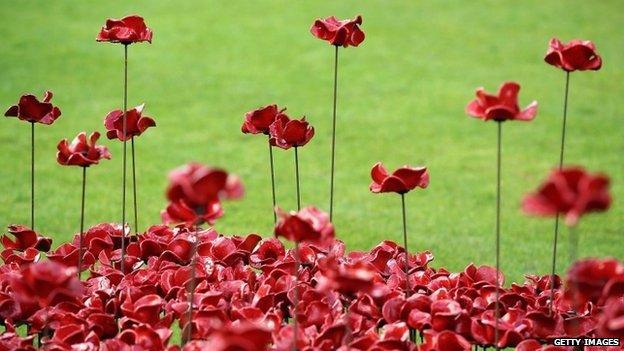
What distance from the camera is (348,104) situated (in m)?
7.34

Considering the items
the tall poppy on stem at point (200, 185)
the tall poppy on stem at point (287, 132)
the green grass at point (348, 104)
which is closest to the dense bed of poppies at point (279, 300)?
the tall poppy on stem at point (200, 185)

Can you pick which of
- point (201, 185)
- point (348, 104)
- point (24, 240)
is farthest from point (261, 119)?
point (348, 104)

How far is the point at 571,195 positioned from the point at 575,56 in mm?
791

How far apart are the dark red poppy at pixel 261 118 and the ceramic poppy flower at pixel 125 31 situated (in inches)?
12.9

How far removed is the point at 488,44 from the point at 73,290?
7.76 m

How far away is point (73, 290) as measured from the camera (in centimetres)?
168

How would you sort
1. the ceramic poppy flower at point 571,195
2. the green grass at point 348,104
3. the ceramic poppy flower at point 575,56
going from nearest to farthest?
the ceramic poppy flower at point 571,195 < the ceramic poppy flower at point 575,56 < the green grass at point 348,104

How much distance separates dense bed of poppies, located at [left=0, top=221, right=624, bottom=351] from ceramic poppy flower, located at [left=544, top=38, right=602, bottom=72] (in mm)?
493

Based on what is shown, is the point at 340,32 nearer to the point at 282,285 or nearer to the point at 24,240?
the point at 282,285

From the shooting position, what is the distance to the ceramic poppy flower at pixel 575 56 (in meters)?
2.12

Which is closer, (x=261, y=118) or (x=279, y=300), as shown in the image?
(x=279, y=300)

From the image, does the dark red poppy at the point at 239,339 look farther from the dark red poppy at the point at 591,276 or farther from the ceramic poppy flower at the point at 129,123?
the ceramic poppy flower at the point at 129,123

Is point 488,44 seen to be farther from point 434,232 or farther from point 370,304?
point 370,304

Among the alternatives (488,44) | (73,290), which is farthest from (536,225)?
(488,44)
